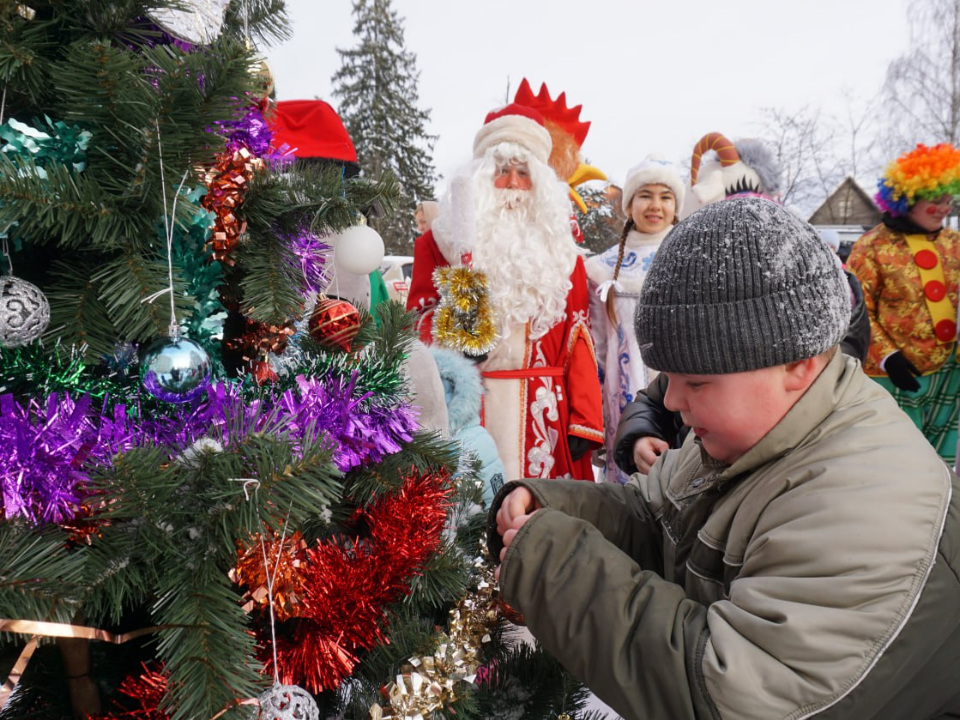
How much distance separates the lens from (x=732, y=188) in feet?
12.6

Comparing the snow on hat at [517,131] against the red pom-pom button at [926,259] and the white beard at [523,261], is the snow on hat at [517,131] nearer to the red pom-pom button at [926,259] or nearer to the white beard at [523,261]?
the white beard at [523,261]

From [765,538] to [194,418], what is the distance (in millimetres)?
848

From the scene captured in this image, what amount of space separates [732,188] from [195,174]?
3438mm

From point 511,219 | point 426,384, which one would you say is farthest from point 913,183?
point 426,384

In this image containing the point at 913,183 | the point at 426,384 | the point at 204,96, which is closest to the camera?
the point at 204,96

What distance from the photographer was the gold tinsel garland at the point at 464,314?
3082 millimetres

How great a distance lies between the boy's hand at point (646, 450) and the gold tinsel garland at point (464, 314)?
115cm

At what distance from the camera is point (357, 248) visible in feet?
4.88

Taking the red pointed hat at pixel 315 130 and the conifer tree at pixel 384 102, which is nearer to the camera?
the red pointed hat at pixel 315 130

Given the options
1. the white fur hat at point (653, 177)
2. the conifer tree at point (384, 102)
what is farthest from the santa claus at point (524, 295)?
the conifer tree at point (384, 102)

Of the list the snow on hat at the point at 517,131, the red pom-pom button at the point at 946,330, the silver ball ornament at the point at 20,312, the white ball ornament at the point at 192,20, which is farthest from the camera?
the red pom-pom button at the point at 946,330

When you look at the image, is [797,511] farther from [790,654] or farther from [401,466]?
[401,466]

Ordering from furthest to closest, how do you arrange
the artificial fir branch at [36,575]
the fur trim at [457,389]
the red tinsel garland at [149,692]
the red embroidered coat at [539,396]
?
the red embroidered coat at [539,396], the fur trim at [457,389], the red tinsel garland at [149,692], the artificial fir branch at [36,575]

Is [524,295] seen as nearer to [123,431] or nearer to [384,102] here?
[123,431]
